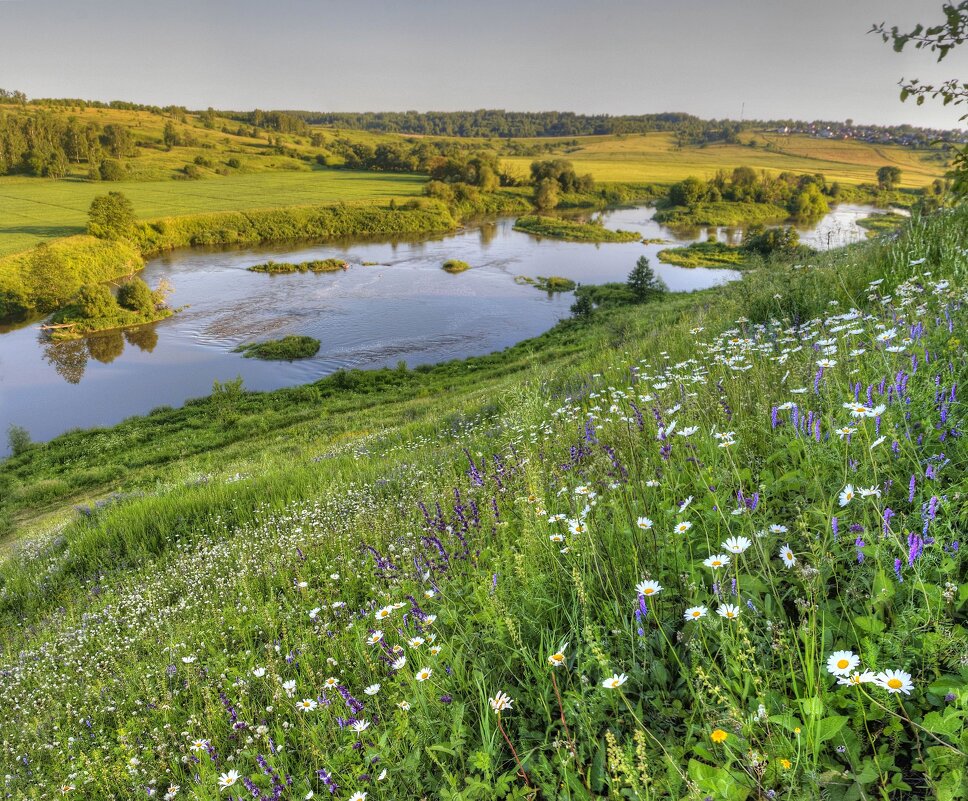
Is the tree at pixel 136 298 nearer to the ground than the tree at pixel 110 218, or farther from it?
nearer to the ground

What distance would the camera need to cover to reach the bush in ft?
347

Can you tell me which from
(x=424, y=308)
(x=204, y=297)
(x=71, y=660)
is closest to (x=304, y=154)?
(x=204, y=297)

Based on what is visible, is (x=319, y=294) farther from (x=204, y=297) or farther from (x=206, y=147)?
(x=206, y=147)

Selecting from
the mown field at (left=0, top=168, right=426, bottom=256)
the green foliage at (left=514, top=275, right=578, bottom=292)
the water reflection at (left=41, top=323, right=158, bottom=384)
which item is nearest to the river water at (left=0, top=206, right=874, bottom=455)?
the water reflection at (left=41, top=323, right=158, bottom=384)

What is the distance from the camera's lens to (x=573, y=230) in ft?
305

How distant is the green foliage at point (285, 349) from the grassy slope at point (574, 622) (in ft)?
112

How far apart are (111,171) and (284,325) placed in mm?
90878

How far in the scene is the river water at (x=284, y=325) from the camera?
36.0m

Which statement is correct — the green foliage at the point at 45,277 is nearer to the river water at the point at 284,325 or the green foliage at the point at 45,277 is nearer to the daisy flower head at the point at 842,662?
the river water at the point at 284,325

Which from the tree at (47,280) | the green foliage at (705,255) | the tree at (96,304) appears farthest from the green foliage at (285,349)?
the green foliage at (705,255)

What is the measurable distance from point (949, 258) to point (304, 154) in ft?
559

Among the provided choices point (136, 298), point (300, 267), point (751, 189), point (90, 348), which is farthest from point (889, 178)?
point (90, 348)

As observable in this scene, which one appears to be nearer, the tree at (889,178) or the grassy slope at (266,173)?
the grassy slope at (266,173)

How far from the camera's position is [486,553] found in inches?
132
